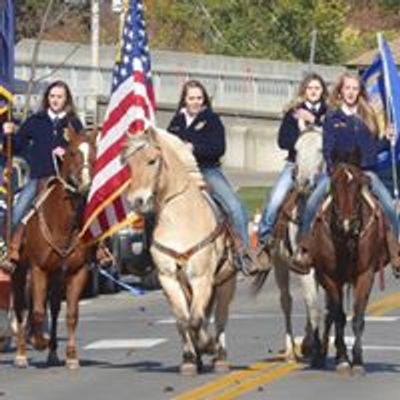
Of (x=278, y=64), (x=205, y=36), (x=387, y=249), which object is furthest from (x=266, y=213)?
(x=205, y=36)

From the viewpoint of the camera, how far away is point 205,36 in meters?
80.1

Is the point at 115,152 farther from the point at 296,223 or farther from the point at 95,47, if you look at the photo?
the point at 95,47

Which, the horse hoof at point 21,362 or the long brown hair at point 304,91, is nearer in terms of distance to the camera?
the horse hoof at point 21,362

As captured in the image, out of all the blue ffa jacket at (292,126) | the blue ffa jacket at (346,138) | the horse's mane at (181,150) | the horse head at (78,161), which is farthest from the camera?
the blue ffa jacket at (292,126)

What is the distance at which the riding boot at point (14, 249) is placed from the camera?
2008cm

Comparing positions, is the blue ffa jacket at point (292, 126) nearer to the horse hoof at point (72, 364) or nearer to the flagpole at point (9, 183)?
the flagpole at point (9, 183)

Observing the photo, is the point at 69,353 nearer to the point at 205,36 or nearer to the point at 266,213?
the point at 266,213

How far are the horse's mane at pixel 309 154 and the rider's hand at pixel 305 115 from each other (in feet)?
0.34

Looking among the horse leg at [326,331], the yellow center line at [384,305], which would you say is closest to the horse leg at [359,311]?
the horse leg at [326,331]

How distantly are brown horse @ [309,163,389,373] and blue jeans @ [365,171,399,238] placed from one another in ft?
0.91

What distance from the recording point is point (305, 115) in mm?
20375

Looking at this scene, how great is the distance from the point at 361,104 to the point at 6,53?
440 cm

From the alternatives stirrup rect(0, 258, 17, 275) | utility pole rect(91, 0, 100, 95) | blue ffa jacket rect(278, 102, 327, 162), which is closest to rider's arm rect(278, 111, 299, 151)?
blue ffa jacket rect(278, 102, 327, 162)

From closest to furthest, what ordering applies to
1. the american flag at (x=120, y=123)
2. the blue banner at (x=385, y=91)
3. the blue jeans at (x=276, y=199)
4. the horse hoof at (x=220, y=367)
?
the horse hoof at (x=220, y=367)
the american flag at (x=120, y=123)
the blue jeans at (x=276, y=199)
the blue banner at (x=385, y=91)
